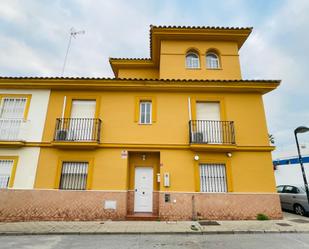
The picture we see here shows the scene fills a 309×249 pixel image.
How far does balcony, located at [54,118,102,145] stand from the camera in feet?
28.5

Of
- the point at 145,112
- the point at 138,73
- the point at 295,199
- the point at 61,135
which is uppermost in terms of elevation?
the point at 138,73

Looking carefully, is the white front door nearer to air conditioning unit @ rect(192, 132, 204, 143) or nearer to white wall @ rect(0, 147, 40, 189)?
air conditioning unit @ rect(192, 132, 204, 143)

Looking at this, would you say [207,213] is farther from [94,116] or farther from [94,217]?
[94,116]

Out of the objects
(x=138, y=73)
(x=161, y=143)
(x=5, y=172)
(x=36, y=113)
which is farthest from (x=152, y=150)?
(x=5, y=172)

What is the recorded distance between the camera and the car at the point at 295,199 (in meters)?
9.23

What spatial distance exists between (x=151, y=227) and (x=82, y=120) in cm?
587

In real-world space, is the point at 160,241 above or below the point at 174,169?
below

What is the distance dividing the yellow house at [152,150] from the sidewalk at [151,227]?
1.73 feet

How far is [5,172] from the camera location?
865cm

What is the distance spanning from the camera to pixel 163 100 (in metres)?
9.57

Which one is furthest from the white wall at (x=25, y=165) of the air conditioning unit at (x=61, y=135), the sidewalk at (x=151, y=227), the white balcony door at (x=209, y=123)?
the white balcony door at (x=209, y=123)

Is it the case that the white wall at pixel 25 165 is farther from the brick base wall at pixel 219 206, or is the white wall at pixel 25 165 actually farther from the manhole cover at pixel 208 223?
the manhole cover at pixel 208 223

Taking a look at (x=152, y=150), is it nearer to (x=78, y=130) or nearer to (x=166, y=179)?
(x=166, y=179)

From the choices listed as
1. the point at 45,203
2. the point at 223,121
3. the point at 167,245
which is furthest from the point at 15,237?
the point at 223,121
